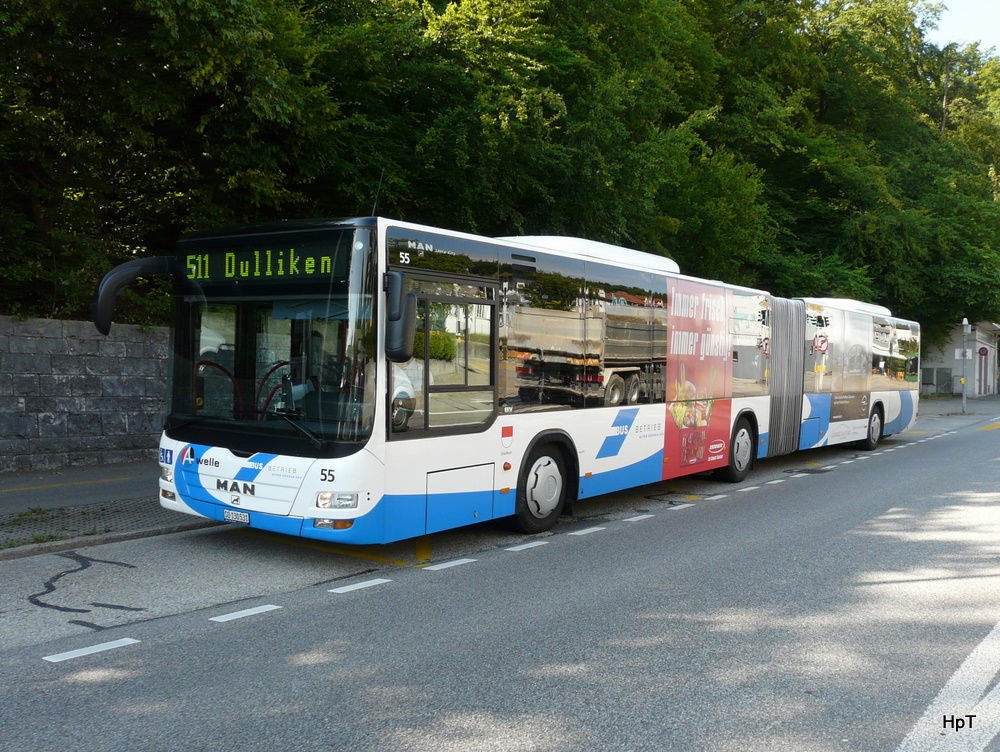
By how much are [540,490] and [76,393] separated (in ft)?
25.1

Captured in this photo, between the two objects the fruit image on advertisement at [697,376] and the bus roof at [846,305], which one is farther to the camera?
the bus roof at [846,305]

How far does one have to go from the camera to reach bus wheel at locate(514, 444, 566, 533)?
8.70 metres

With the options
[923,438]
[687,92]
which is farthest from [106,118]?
[687,92]

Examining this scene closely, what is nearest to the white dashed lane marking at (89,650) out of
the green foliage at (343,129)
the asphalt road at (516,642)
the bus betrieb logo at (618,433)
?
the asphalt road at (516,642)

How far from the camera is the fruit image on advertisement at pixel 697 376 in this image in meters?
11.3

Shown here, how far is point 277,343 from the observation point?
7250 millimetres

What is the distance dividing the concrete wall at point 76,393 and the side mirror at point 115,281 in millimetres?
5427

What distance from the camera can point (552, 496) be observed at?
9.13 metres

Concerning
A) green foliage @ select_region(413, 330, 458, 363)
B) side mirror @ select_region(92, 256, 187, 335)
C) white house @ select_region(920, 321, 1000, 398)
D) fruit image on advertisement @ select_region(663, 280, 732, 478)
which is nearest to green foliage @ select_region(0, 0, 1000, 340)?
green foliage @ select_region(413, 330, 458, 363)

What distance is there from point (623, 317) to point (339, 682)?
20.6ft

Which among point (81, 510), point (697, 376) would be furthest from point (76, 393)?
point (697, 376)

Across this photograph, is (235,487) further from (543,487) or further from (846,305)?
(846,305)

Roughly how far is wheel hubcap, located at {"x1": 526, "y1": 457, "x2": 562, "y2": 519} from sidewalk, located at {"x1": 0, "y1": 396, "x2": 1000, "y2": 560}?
127 inches

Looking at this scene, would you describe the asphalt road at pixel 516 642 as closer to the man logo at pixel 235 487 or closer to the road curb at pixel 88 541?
the road curb at pixel 88 541
